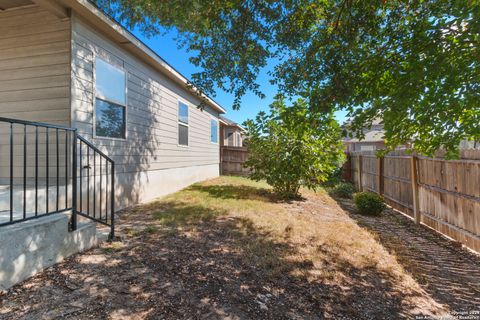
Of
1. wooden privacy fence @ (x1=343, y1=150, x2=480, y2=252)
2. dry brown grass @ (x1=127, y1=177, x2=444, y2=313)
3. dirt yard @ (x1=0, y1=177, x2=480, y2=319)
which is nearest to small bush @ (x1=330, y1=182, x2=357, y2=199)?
wooden privacy fence @ (x1=343, y1=150, x2=480, y2=252)

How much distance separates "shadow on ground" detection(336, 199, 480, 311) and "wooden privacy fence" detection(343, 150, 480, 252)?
0.26 metres

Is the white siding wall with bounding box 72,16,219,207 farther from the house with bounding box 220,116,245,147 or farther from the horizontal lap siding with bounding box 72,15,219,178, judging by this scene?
the house with bounding box 220,116,245,147

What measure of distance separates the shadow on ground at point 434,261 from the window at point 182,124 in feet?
20.3

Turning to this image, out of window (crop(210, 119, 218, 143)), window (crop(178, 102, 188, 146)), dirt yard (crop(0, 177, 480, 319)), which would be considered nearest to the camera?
dirt yard (crop(0, 177, 480, 319))

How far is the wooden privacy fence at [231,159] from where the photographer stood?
48.0 ft

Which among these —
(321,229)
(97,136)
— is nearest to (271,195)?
(321,229)

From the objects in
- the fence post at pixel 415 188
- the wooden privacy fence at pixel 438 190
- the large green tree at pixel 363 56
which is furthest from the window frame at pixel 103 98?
the fence post at pixel 415 188

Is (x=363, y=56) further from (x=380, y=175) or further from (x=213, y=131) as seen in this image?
(x=213, y=131)

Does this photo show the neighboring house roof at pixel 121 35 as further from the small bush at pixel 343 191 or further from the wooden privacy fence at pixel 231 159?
the wooden privacy fence at pixel 231 159

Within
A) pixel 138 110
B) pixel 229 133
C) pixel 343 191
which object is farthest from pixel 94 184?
pixel 229 133

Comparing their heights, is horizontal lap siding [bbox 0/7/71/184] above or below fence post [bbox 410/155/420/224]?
above

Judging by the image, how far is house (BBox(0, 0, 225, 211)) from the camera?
4082 mm

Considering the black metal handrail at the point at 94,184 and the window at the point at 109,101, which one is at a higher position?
the window at the point at 109,101

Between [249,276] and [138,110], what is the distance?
4935 millimetres
